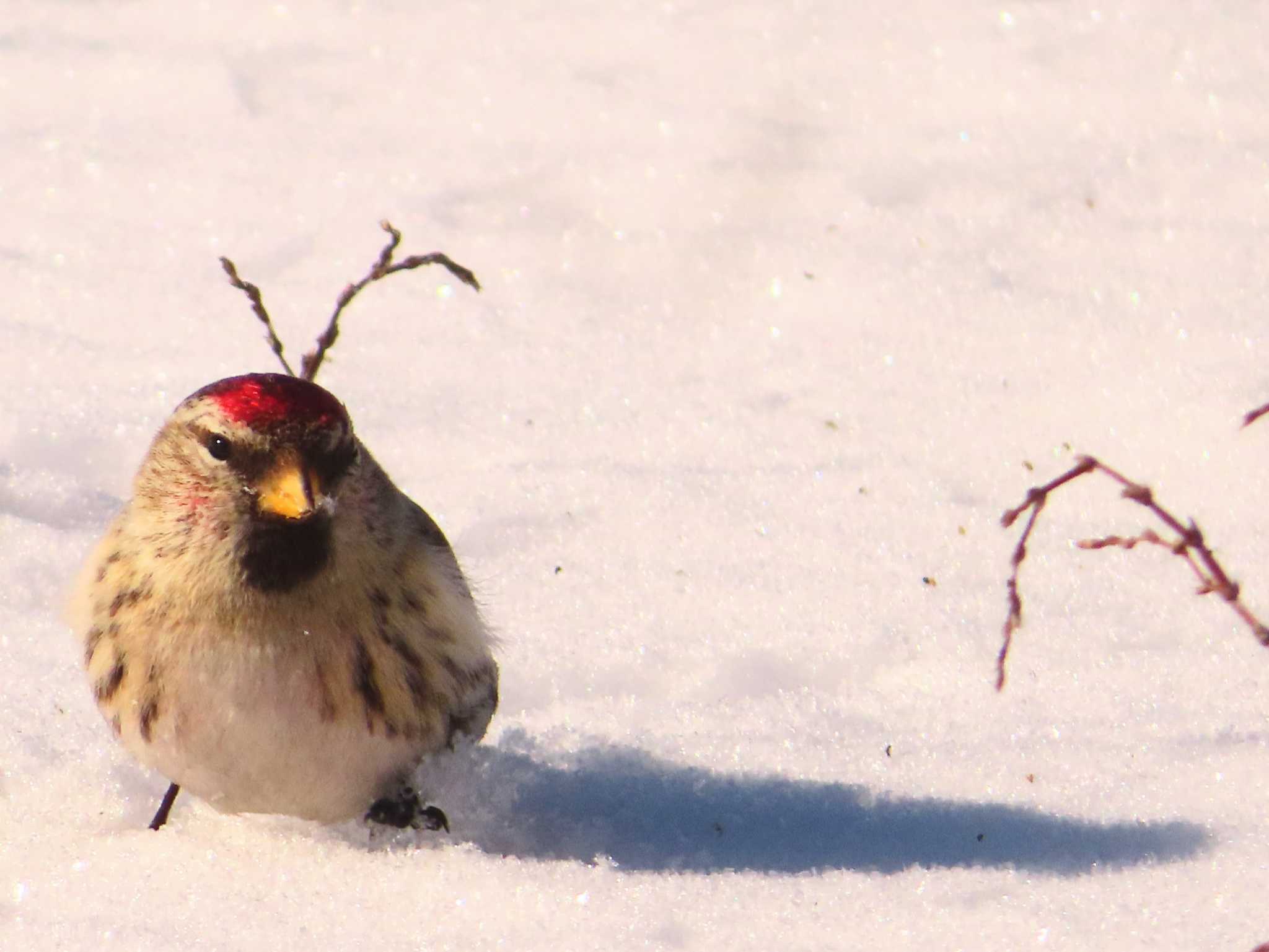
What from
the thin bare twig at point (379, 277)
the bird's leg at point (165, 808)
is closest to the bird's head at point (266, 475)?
the bird's leg at point (165, 808)

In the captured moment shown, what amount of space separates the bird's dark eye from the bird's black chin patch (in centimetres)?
10

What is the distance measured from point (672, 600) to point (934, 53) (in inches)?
101

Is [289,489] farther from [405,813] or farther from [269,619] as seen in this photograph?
[405,813]

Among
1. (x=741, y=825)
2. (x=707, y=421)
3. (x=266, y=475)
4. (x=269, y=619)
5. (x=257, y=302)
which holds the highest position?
(x=266, y=475)

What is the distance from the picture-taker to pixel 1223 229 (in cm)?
494

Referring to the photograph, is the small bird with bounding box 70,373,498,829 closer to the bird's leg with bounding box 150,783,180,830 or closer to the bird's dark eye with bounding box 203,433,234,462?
the bird's dark eye with bounding box 203,433,234,462

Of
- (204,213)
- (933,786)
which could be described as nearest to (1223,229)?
(933,786)

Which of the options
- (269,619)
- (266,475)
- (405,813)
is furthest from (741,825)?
(266,475)

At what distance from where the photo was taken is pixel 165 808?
290 cm

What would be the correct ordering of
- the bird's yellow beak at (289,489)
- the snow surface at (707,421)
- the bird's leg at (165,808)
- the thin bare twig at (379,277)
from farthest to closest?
the thin bare twig at (379,277)
the bird's leg at (165,808)
the snow surface at (707,421)
the bird's yellow beak at (289,489)

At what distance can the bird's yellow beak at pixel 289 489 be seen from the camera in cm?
248

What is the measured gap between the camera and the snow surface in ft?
8.98

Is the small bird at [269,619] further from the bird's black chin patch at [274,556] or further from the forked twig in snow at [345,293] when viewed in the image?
the forked twig in snow at [345,293]

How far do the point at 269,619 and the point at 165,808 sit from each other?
1.76ft
